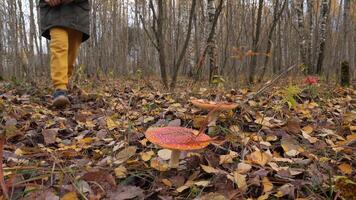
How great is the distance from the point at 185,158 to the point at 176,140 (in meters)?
0.28

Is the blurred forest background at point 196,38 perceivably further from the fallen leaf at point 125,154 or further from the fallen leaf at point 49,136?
the fallen leaf at point 125,154

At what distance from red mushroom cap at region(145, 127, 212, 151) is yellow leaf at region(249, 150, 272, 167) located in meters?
0.26

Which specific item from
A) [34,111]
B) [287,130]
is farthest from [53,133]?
[287,130]

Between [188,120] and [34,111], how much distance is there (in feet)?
4.11

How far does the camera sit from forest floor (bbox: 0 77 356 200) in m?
1.30

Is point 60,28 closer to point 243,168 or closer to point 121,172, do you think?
point 121,172

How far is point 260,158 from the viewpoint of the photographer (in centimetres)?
154

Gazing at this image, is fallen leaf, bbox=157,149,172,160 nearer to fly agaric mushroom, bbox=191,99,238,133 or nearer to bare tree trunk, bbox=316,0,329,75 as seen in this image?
fly agaric mushroom, bbox=191,99,238,133

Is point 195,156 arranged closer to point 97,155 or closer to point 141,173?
point 141,173

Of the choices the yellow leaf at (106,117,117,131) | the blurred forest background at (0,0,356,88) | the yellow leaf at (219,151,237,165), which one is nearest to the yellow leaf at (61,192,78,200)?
the yellow leaf at (219,151,237,165)

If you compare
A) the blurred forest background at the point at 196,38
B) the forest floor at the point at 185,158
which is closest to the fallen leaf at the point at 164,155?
the forest floor at the point at 185,158

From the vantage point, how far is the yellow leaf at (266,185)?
50.7 inches

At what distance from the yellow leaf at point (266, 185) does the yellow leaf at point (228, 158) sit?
8.6 inches

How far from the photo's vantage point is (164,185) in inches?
54.0
